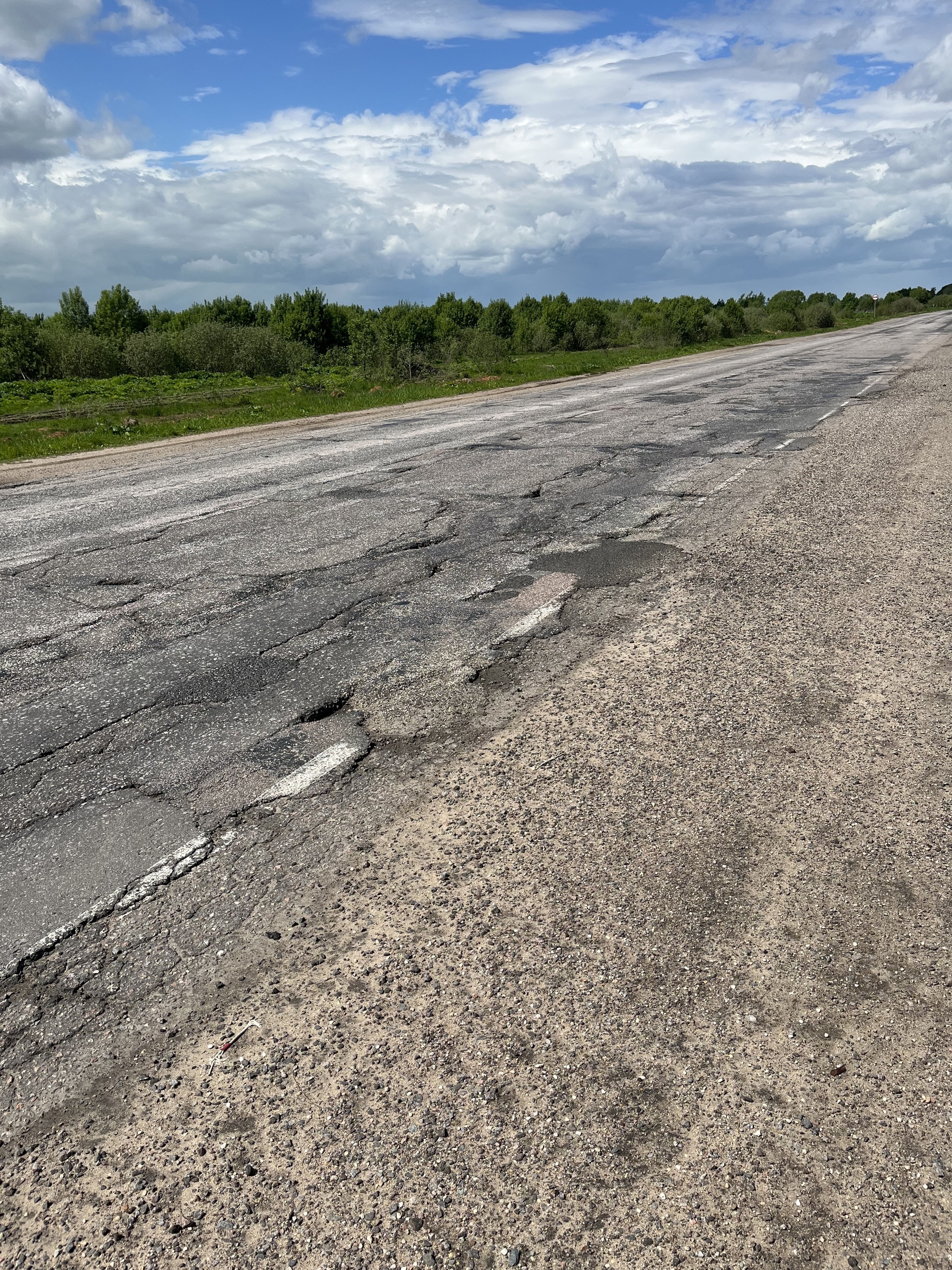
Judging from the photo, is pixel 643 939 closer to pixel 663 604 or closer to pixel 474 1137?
pixel 474 1137

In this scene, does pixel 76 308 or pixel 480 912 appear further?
pixel 76 308

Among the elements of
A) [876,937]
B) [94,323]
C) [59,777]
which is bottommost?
[876,937]

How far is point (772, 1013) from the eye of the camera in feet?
8.07

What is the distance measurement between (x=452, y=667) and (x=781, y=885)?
234cm

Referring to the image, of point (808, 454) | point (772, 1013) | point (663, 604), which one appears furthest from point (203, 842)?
point (808, 454)

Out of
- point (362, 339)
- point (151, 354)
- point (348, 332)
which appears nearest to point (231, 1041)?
point (362, 339)

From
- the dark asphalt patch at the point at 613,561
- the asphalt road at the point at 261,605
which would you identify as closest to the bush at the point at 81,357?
the asphalt road at the point at 261,605

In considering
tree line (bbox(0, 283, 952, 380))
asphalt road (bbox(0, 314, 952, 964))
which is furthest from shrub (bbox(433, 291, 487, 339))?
asphalt road (bbox(0, 314, 952, 964))

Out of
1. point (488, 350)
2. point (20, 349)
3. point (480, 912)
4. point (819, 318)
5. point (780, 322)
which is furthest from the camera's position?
point (819, 318)

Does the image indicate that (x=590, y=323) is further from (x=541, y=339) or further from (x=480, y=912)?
(x=480, y=912)

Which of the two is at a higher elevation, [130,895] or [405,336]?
[405,336]

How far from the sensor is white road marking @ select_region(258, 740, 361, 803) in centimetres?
362

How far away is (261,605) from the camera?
236 inches

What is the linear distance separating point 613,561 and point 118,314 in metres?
84.7
